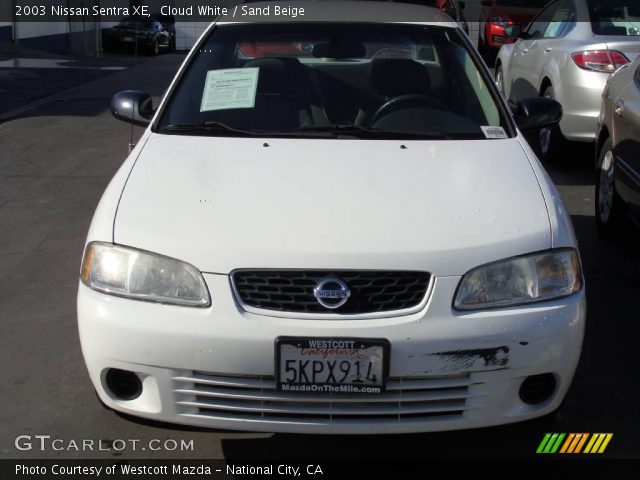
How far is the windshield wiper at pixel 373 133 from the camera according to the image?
4133mm

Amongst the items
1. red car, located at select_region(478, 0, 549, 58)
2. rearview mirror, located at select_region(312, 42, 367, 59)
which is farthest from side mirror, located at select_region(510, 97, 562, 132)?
red car, located at select_region(478, 0, 549, 58)

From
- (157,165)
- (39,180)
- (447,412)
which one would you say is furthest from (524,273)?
(39,180)

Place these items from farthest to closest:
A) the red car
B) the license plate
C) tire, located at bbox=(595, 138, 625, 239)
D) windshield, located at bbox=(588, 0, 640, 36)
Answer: the red car, windshield, located at bbox=(588, 0, 640, 36), tire, located at bbox=(595, 138, 625, 239), the license plate

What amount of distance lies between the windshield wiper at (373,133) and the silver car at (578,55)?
151 inches

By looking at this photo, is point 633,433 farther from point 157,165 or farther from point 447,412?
point 157,165

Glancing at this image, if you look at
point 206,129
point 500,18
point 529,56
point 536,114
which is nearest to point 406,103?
point 536,114

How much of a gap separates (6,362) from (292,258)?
1.94 metres

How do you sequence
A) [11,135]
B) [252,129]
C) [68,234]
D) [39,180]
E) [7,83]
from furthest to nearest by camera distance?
1. [7,83]
2. [11,135]
3. [39,180]
4. [68,234]
5. [252,129]

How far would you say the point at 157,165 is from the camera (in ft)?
12.4

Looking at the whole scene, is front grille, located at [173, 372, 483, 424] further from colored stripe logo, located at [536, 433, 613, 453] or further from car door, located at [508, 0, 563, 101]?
car door, located at [508, 0, 563, 101]

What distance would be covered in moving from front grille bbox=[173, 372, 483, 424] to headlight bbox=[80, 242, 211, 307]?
0.28m

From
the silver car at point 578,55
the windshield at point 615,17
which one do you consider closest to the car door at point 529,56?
the silver car at point 578,55

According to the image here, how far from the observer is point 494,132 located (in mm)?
4191

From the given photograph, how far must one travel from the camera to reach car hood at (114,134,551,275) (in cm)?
312
